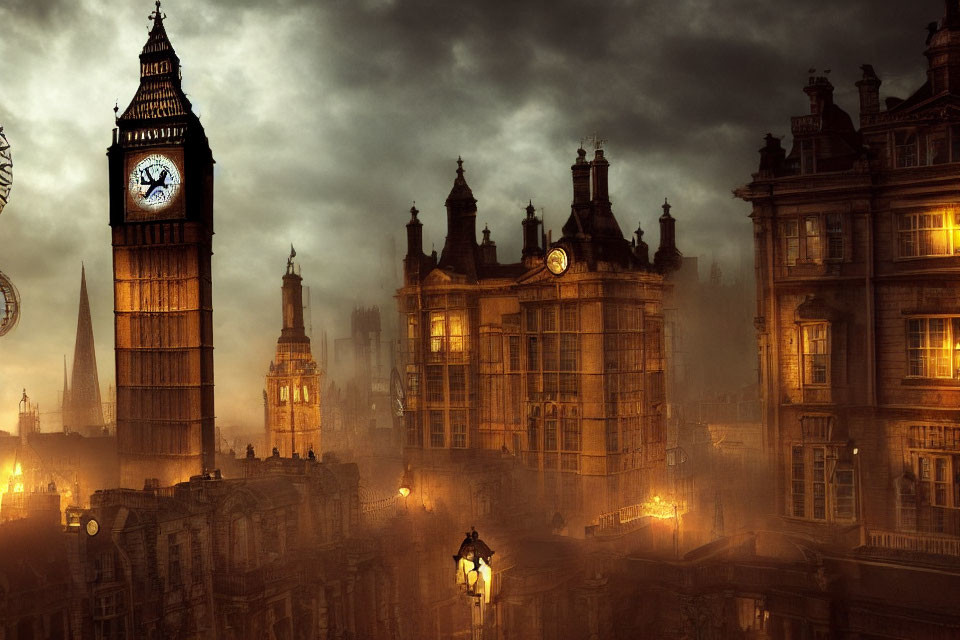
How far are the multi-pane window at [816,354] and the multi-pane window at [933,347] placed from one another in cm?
297

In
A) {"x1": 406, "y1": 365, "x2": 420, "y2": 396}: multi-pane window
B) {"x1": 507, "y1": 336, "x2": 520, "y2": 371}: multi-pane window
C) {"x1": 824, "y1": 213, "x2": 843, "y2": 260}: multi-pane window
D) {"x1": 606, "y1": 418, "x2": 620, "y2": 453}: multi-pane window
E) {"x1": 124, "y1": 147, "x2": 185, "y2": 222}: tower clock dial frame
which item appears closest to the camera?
{"x1": 824, "y1": 213, "x2": 843, "y2": 260}: multi-pane window

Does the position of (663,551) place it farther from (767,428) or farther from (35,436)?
(35,436)

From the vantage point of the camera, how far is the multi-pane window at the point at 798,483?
38500 millimetres

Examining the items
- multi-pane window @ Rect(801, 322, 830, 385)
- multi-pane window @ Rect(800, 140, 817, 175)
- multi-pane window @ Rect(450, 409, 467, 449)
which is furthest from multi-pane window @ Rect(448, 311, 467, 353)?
multi-pane window @ Rect(800, 140, 817, 175)

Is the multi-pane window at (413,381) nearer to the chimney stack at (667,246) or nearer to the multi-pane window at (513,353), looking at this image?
the multi-pane window at (513,353)

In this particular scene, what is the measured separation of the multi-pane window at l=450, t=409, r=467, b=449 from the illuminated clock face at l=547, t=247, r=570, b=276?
9705 millimetres

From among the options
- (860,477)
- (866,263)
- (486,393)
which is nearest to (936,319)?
(866,263)

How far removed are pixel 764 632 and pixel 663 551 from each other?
24.7ft

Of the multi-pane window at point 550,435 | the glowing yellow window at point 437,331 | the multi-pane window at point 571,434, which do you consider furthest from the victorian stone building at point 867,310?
the glowing yellow window at point 437,331

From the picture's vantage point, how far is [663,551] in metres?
40.9

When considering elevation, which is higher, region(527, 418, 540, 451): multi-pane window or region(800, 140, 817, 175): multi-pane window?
region(800, 140, 817, 175): multi-pane window

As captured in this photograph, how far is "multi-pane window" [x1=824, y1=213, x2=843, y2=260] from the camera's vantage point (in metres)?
38.2

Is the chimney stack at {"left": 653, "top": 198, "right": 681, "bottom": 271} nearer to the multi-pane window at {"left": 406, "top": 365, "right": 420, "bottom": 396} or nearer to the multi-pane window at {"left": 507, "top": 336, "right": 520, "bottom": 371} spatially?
the multi-pane window at {"left": 507, "top": 336, "right": 520, "bottom": 371}

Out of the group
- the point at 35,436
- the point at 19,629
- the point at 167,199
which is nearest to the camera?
the point at 19,629
